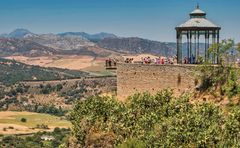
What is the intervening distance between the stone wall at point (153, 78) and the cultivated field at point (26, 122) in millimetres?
111300

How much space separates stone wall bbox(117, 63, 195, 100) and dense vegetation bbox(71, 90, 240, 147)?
3917 mm

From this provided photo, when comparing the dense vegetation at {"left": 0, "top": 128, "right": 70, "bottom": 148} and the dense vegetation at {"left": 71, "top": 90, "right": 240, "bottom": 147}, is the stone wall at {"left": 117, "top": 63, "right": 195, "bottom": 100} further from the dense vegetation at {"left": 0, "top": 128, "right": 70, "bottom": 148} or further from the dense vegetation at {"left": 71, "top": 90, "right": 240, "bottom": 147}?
the dense vegetation at {"left": 0, "top": 128, "right": 70, "bottom": 148}

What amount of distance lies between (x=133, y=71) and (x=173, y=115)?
36.2 ft

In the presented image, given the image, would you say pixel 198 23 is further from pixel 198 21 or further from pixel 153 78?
pixel 153 78

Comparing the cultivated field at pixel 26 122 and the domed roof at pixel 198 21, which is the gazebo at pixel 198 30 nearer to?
the domed roof at pixel 198 21

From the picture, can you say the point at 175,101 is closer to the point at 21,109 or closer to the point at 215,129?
the point at 215,129

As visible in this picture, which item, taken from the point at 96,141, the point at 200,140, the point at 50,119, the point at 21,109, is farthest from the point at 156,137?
the point at 21,109


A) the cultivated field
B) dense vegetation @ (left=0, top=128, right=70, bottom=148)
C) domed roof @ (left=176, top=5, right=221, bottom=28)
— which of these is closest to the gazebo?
domed roof @ (left=176, top=5, right=221, bottom=28)

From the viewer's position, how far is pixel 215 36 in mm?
40219

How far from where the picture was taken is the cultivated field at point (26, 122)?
6121 inches

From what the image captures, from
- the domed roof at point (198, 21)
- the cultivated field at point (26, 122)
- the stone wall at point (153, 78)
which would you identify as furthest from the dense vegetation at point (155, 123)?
the cultivated field at point (26, 122)

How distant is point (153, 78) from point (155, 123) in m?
9.91

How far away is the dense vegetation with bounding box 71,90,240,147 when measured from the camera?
27.3 m

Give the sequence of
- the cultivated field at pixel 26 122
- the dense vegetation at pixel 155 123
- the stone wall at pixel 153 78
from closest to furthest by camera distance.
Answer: the dense vegetation at pixel 155 123 < the stone wall at pixel 153 78 < the cultivated field at pixel 26 122
